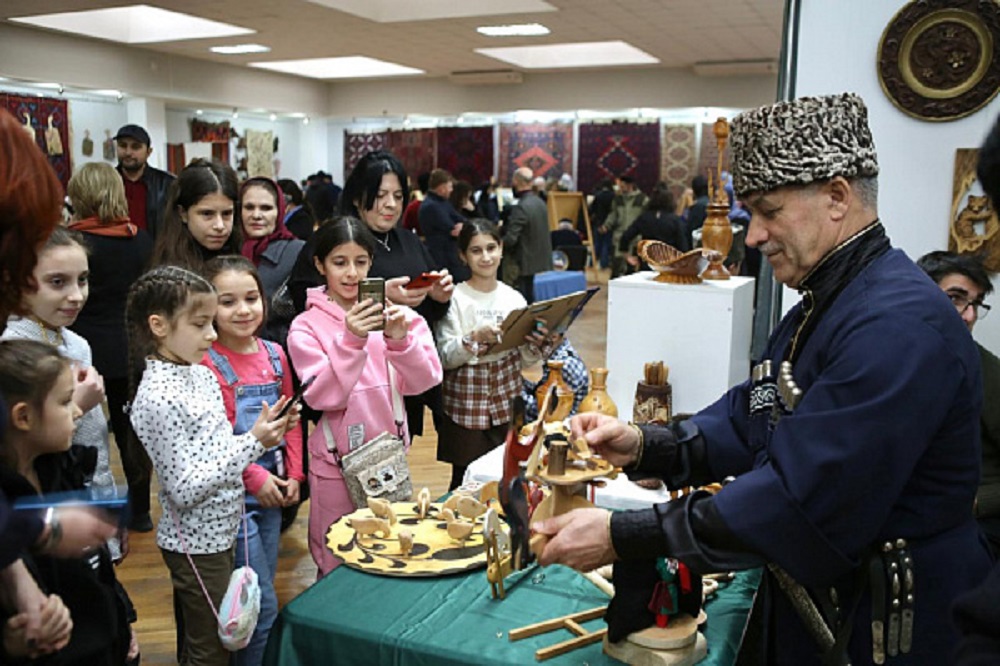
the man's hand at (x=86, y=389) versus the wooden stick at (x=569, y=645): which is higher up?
the man's hand at (x=86, y=389)

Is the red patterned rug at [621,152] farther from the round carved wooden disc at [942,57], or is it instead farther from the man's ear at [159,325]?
the man's ear at [159,325]

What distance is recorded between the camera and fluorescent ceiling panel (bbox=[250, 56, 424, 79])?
543 inches

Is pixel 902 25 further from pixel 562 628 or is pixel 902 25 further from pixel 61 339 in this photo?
pixel 61 339

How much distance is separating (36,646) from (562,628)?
2.87 feet

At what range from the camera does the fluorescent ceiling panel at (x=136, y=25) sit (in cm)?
1003

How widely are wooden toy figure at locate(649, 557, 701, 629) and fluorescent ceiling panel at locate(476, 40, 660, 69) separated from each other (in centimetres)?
1129

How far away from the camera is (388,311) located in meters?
2.51

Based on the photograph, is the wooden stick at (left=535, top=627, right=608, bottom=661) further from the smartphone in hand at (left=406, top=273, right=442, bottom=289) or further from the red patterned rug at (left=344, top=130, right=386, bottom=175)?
the red patterned rug at (left=344, top=130, right=386, bottom=175)

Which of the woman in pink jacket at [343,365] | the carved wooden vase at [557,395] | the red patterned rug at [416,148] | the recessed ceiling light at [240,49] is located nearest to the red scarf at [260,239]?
the woman in pink jacket at [343,365]

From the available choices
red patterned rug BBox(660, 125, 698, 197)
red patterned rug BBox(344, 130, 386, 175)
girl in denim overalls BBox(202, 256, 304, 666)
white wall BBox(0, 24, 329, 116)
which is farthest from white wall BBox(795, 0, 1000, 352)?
red patterned rug BBox(344, 130, 386, 175)

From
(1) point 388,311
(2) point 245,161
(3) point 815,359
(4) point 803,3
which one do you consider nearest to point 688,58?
(2) point 245,161

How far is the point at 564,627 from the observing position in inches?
62.6

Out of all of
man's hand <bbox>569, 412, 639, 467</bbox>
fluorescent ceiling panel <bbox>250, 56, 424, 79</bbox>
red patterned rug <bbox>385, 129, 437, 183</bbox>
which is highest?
fluorescent ceiling panel <bbox>250, 56, 424, 79</bbox>

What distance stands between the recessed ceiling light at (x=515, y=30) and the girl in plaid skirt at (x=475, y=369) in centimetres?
705
